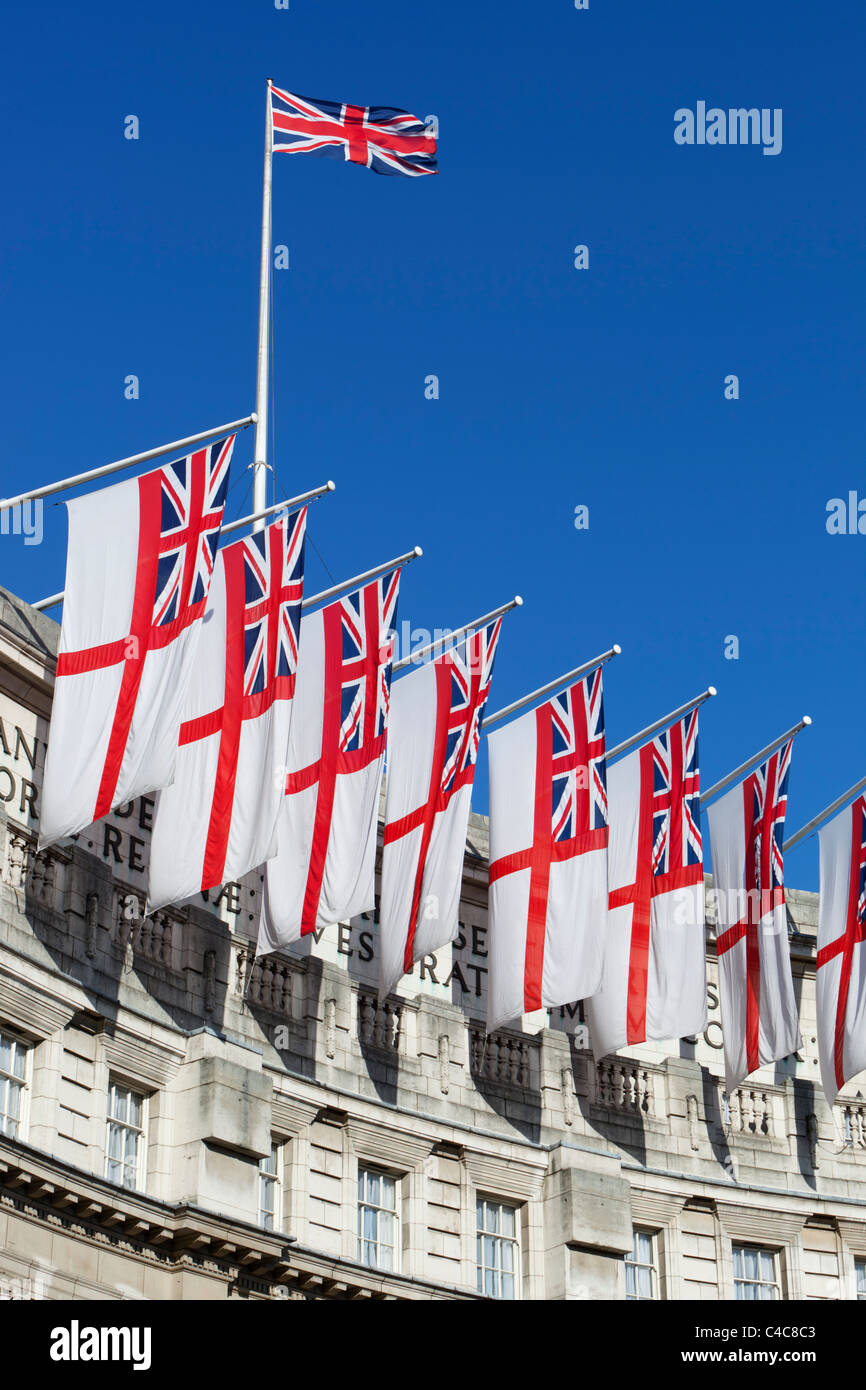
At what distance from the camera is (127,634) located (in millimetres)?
34688

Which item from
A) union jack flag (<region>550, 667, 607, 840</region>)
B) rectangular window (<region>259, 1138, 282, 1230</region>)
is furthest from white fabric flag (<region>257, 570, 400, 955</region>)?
union jack flag (<region>550, 667, 607, 840</region>)

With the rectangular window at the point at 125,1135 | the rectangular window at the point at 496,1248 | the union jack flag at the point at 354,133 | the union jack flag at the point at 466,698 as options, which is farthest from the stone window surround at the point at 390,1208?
the union jack flag at the point at 354,133

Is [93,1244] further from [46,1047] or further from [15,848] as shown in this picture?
[15,848]

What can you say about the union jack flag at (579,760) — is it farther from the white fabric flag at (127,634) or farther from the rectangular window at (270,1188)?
the white fabric flag at (127,634)

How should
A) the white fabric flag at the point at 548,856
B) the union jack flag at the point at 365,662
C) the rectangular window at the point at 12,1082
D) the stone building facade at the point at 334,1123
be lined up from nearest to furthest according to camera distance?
the rectangular window at the point at 12,1082
the stone building facade at the point at 334,1123
the union jack flag at the point at 365,662
the white fabric flag at the point at 548,856

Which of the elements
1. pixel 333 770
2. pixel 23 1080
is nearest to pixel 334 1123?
pixel 333 770

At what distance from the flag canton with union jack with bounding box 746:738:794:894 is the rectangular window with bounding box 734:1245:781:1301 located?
6.99m

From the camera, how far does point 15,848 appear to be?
34781 millimetres

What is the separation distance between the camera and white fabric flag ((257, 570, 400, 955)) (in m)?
37.0

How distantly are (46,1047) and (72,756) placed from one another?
461 centimetres

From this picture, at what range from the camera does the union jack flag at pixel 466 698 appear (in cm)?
4038

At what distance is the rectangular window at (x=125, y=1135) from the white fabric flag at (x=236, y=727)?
10.9 ft

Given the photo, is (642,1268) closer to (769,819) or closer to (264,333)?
(769,819)

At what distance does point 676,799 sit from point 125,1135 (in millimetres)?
13392
